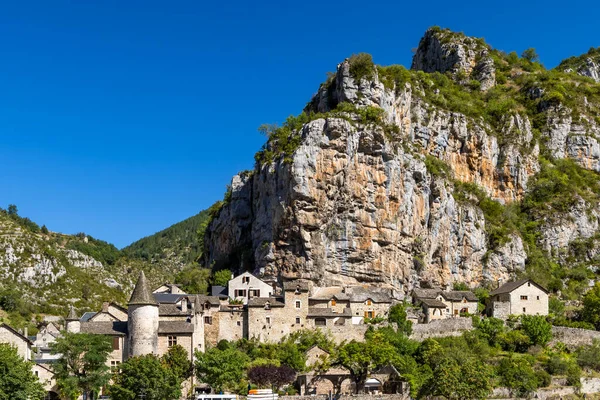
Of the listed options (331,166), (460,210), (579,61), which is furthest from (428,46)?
(331,166)

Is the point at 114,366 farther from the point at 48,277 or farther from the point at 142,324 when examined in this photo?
the point at 48,277

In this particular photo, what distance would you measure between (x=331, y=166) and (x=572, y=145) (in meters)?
60.3

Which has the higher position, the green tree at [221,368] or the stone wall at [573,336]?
the stone wall at [573,336]

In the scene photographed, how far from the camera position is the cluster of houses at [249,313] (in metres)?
68.6

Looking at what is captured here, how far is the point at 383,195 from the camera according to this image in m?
97.8

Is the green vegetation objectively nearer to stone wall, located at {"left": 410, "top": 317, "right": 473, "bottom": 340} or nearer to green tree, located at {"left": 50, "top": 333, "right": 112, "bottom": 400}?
green tree, located at {"left": 50, "top": 333, "right": 112, "bottom": 400}

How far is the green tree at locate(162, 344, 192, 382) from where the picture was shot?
217ft

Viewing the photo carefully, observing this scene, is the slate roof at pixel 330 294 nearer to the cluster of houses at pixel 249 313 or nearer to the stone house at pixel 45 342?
the cluster of houses at pixel 249 313

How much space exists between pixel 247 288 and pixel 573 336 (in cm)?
3936

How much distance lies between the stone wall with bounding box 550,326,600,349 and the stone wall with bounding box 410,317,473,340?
1022 centimetres

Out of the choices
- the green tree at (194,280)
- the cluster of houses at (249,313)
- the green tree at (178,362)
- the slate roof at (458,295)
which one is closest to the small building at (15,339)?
the cluster of houses at (249,313)

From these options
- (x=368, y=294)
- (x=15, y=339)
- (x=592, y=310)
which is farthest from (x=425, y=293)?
(x=15, y=339)

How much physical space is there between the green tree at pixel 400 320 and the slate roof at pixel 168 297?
2536 centimetres

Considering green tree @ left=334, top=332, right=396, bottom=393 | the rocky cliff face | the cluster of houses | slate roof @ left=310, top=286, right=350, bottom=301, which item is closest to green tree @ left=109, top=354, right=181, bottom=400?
the cluster of houses
